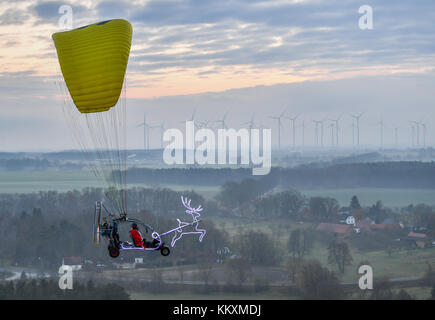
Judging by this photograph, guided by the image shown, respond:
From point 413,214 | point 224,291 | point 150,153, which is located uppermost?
point 150,153

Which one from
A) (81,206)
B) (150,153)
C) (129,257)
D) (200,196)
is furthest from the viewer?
(150,153)

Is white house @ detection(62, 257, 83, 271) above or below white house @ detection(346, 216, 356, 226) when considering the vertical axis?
below

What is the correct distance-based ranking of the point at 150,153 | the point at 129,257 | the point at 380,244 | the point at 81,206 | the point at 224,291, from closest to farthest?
the point at 224,291 < the point at 129,257 < the point at 380,244 < the point at 81,206 < the point at 150,153

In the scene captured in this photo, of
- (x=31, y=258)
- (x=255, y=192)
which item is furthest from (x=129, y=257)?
(x=255, y=192)

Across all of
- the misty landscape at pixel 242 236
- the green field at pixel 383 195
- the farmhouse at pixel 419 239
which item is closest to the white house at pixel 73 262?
the misty landscape at pixel 242 236

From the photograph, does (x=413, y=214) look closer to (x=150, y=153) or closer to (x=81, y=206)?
(x=81, y=206)

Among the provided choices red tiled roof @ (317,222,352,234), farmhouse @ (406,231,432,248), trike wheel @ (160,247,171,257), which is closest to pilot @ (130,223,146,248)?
trike wheel @ (160,247,171,257)

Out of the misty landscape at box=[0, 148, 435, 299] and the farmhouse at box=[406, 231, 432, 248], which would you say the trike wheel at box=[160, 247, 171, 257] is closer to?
the misty landscape at box=[0, 148, 435, 299]

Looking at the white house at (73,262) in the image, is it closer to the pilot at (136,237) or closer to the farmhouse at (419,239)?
the farmhouse at (419,239)

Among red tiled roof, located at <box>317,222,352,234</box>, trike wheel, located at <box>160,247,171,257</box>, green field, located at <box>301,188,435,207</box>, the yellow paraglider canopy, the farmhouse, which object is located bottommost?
the farmhouse
